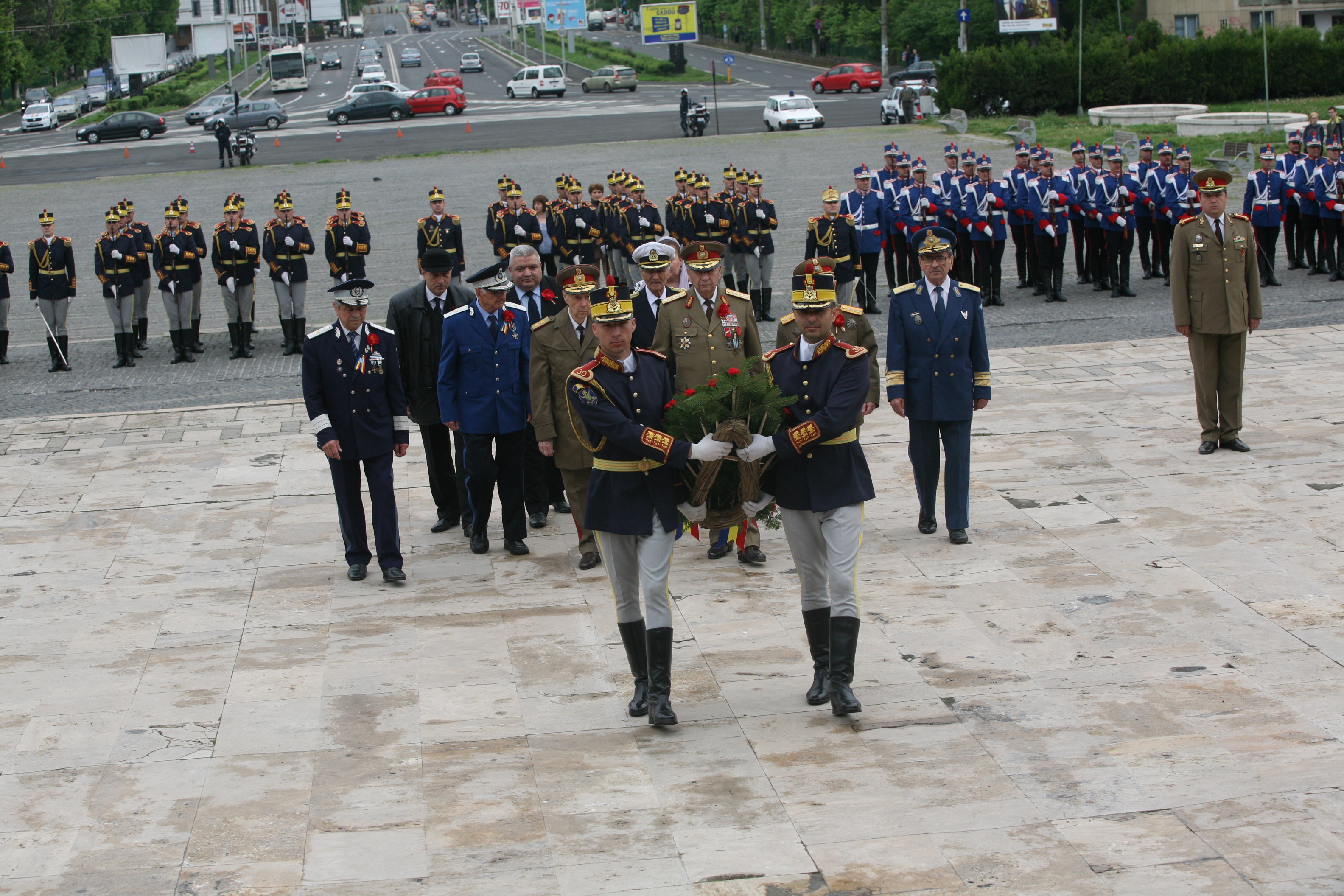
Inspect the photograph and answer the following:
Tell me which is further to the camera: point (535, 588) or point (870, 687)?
point (535, 588)

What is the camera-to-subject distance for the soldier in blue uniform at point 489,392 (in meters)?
8.80

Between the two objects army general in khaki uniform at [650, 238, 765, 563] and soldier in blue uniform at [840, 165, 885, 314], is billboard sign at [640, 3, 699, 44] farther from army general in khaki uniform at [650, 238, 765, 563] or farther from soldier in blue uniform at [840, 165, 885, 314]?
army general in khaki uniform at [650, 238, 765, 563]

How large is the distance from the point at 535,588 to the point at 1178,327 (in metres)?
5.28

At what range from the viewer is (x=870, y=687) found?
21.0 ft

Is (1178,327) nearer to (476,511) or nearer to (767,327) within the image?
(476,511)

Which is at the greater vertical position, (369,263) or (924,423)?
(369,263)

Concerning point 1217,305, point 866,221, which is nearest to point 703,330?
point 1217,305

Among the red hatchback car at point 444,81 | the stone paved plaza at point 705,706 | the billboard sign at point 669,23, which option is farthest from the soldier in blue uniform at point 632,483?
the billboard sign at point 669,23

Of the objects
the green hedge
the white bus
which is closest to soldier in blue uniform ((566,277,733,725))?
the green hedge

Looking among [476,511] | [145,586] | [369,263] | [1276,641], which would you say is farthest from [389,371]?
[369,263]

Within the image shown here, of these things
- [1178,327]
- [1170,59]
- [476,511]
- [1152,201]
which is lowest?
[476,511]

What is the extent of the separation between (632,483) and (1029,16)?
53121mm

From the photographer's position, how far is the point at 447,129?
4550 centimetres

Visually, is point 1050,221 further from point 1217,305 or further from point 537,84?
point 537,84
